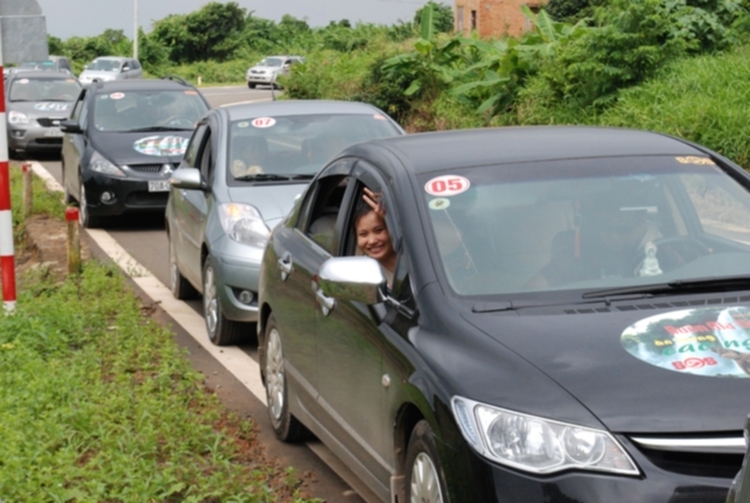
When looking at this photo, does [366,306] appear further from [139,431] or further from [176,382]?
[176,382]

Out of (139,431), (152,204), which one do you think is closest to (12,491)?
(139,431)

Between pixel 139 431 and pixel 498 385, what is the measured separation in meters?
3.07

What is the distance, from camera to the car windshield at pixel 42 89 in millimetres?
26891

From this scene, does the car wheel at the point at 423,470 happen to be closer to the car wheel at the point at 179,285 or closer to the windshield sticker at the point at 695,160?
the windshield sticker at the point at 695,160

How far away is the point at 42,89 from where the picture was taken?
2730 cm

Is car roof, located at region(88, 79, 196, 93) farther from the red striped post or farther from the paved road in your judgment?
the red striped post

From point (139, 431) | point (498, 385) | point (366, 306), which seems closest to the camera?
point (498, 385)

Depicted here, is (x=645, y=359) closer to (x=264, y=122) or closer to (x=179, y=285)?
(x=264, y=122)

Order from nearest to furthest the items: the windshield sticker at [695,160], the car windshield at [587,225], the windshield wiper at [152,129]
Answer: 1. the car windshield at [587,225]
2. the windshield sticker at [695,160]
3. the windshield wiper at [152,129]

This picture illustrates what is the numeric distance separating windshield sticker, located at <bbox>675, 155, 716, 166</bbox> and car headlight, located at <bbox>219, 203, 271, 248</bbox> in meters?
4.11

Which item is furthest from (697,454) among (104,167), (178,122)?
(178,122)

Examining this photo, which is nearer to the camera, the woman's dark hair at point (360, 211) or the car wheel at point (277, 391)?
the woman's dark hair at point (360, 211)

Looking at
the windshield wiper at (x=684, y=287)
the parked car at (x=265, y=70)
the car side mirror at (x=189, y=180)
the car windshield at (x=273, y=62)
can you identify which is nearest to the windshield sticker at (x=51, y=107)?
the car side mirror at (x=189, y=180)

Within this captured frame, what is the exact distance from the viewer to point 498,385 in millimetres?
3971
